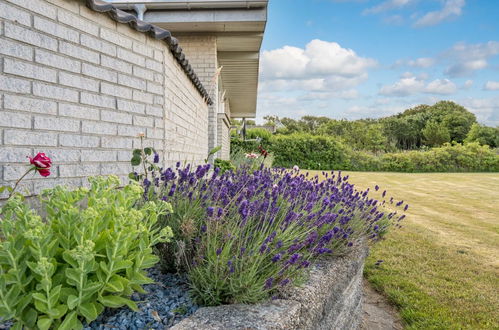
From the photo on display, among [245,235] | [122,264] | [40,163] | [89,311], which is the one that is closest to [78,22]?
[40,163]

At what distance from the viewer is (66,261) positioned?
4.71 ft

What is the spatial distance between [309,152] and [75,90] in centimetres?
2146

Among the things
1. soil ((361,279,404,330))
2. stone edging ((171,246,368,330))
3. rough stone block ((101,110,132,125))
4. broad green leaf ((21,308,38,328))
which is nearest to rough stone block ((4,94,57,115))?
rough stone block ((101,110,132,125))

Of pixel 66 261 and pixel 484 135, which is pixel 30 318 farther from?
pixel 484 135

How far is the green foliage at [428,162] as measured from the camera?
23891mm

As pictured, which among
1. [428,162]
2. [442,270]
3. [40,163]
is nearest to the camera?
[40,163]

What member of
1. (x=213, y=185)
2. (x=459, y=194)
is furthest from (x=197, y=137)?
(x=459, y=194)

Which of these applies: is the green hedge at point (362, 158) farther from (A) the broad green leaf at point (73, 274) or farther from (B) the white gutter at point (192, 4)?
(A) the broad green leaf at point (73, 274)

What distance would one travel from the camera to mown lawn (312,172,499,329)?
3.25 m

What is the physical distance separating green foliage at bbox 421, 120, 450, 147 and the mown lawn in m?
38.4

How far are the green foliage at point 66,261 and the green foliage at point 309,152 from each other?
21.9 m

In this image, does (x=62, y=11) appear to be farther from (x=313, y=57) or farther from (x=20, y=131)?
(x=313, y=57)

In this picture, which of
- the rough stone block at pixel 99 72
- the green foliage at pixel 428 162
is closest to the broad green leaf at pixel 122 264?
the rough stone block at pixel 99 72

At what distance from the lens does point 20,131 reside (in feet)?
7.99
